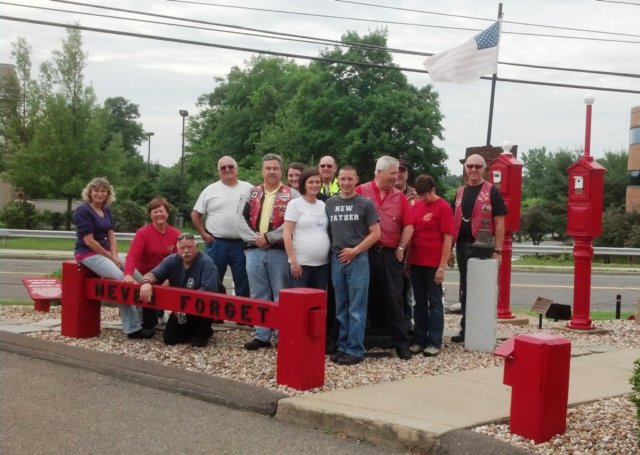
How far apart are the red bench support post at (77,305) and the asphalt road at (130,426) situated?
1.63 m

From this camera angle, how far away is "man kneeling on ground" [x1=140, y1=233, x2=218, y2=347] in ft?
24.4

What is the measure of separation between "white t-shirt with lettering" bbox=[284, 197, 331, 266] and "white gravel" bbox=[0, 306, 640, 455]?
3.21ft

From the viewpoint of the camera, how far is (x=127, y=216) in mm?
31719

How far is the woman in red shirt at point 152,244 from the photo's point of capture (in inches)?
308

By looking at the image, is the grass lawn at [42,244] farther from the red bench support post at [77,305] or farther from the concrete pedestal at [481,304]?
the concrete pedestal at [481,304]

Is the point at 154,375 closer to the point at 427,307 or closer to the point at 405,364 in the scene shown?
the point at 405,364

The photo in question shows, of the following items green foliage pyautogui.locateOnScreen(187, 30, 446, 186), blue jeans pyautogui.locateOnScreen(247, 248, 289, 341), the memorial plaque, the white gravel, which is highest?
green foliage pyautogui.locateOnScreen(187, 30, 446, 186)

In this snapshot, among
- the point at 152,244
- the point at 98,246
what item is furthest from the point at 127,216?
the point at 152,244

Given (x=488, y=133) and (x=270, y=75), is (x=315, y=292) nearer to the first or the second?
(x=488, y=133)

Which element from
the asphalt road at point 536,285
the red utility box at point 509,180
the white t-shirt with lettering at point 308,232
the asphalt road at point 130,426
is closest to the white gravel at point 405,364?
the asphalt road at point 130,426

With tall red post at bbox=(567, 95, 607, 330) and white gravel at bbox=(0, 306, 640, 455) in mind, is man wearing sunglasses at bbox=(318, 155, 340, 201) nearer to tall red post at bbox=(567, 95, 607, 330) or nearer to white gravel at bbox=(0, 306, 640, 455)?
white gravel at bbox=(0, 306, 640, 455)

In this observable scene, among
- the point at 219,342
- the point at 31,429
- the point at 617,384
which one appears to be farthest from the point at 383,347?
the point at 31,429

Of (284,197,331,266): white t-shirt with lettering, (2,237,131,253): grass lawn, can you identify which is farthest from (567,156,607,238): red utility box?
(2,237,131,253): grass lawn

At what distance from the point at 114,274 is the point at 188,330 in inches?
41.1
